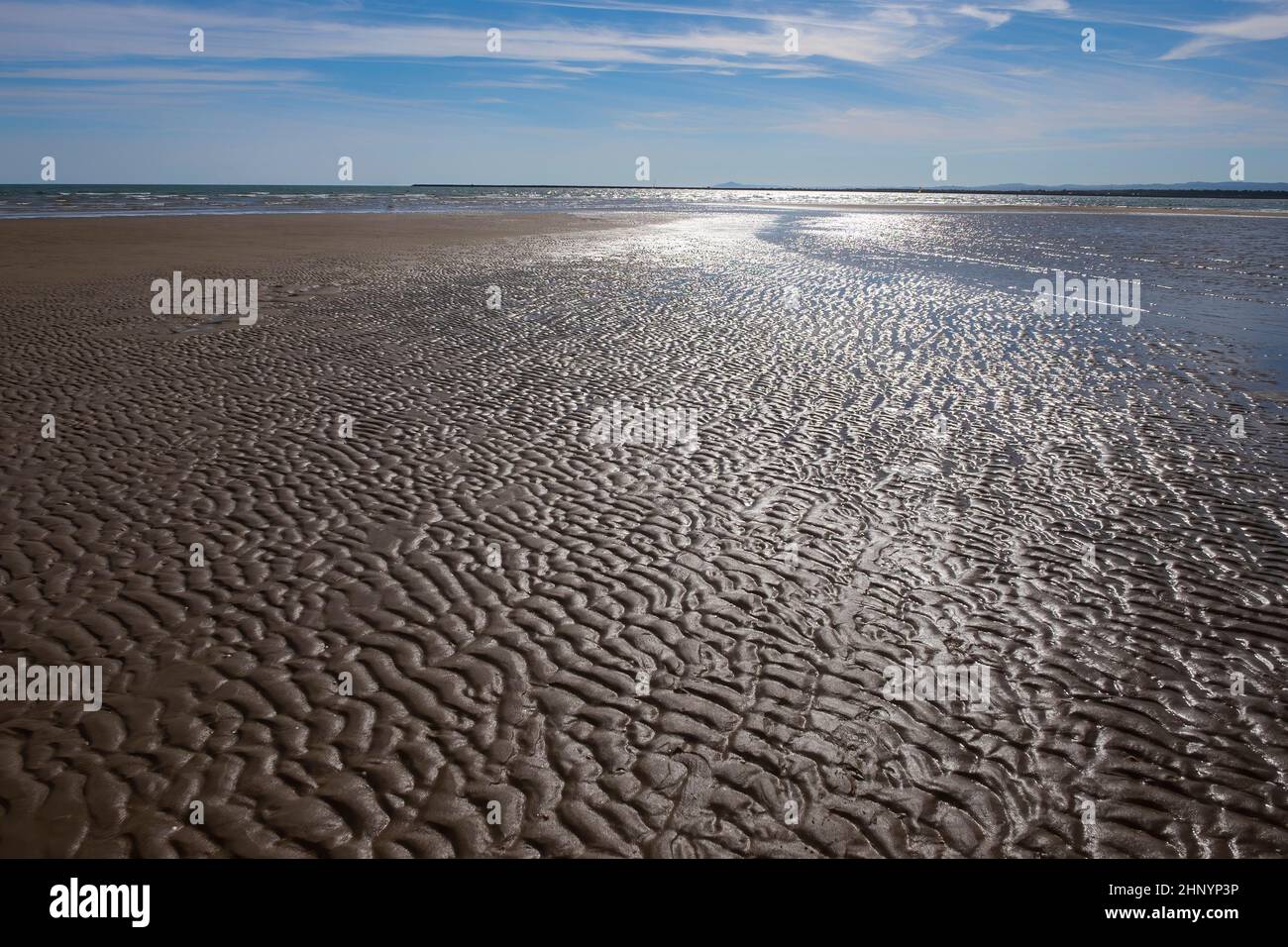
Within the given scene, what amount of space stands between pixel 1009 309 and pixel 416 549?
777 inches

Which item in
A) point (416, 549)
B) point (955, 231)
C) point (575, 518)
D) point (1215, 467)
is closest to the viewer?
point (416, 549)

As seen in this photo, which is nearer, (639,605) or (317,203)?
(639,605)

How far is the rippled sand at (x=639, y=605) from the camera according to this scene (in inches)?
196

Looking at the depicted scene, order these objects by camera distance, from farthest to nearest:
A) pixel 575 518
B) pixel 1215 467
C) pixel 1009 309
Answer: pixel 1009 309, pixel 1215 467, pixel 575 518

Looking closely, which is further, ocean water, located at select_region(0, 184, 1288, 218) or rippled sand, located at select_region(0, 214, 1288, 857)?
ocean water, located at select_region(0, 184, 1288, 218)

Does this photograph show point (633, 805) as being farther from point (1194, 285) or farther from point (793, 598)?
point (1194, 285)

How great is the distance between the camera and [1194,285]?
27203 millimetres

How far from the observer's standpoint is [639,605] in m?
7.29

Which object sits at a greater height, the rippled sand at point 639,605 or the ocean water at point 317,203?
the ocean water at point 317,203

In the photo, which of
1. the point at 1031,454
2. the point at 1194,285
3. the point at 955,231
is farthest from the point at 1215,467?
the point at 955,231

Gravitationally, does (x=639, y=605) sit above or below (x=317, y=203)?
below

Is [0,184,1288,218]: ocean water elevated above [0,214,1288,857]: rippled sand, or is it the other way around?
[0,184,1288,218]: ocean water

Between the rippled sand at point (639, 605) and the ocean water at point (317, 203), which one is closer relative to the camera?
the rippled sand at point (639, 605)

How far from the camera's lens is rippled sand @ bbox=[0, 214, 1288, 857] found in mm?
4984
